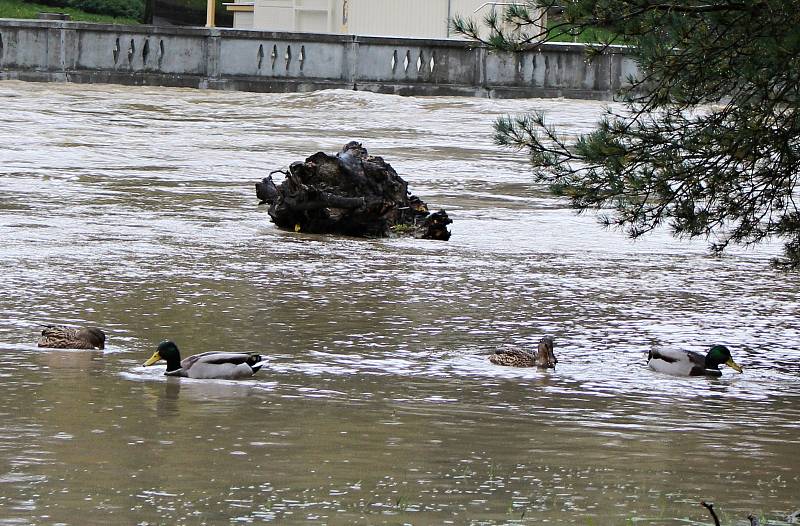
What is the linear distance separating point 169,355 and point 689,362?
136 inches

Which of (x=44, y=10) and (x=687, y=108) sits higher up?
(x=44, y=10)

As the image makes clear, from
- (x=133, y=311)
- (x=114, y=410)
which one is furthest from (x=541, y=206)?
(x=114, y=410)

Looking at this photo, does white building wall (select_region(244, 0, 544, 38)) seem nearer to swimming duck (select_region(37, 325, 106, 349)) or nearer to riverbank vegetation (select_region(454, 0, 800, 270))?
riverbank vegetation (select_region(454, 0, 800, 270))

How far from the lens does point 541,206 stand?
72.1 ft

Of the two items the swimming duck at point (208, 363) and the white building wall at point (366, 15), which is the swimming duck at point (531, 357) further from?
the white building wall at point (366, 15)

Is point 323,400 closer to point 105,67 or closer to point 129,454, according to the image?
point 129,454

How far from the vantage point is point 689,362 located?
10.5m

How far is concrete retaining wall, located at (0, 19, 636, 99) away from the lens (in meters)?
43.8

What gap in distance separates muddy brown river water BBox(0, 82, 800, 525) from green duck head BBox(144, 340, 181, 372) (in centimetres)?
18

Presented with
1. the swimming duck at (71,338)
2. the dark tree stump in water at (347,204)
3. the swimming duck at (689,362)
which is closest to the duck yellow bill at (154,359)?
the swimming duck at (71,338)

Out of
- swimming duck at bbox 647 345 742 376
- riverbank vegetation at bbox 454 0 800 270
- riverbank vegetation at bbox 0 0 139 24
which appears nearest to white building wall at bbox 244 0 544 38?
riverbank vegetation at bbox 0 0 139 24

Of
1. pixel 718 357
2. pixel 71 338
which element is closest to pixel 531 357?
pixel 718 357

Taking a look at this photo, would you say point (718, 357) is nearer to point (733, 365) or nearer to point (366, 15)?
point (733, 365)

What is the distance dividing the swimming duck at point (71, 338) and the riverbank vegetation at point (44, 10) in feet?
176
